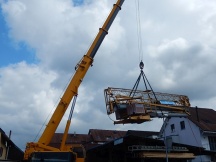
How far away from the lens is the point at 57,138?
52438 millimetres

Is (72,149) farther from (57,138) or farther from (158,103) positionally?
(57,138)

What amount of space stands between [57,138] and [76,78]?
37221 millimetres

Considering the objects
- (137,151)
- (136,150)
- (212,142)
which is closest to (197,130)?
(212,142)

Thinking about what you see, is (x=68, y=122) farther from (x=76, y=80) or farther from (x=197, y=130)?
(x=197, y=130)

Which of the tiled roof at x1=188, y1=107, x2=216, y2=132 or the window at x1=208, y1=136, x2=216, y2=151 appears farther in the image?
the tiled roof at x1=188, y1=107, x2=216, y2=132

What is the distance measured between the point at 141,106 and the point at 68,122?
4515 mm

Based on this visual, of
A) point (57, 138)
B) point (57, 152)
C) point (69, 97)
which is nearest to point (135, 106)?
point (69, 97)

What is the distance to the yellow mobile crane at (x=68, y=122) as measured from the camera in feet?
45.6

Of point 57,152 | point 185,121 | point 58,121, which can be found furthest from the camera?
point 185,121

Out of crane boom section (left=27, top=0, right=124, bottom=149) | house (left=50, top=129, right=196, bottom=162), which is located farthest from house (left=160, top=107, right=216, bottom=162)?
crane boom section (left=27, top=0, right=124, bottom=149)

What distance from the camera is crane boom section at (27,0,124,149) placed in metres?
16.1

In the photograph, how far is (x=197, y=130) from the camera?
109 ft

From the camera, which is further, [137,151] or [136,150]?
[137,151]

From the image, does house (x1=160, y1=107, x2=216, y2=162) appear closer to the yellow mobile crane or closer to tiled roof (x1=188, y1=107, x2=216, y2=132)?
tiled roof (x1=188, y1=107, x2=216, y2=132)
